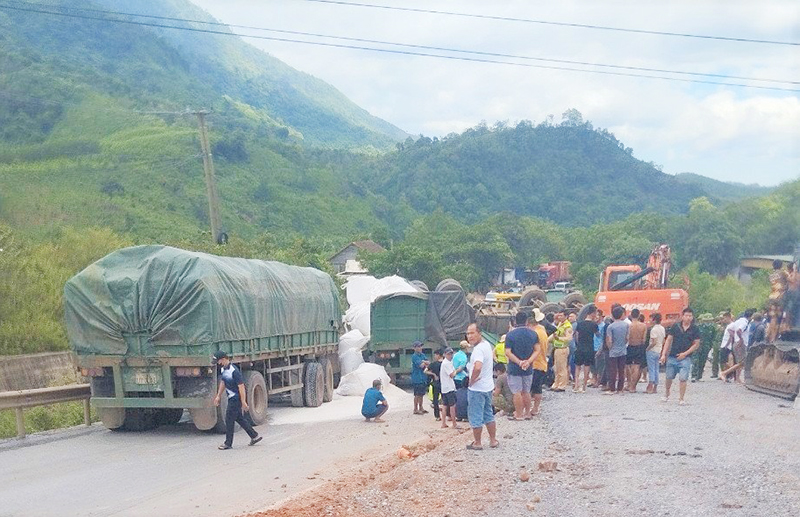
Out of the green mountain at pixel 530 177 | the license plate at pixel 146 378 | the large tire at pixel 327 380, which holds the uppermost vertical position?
the green mountain at pixel 530 177

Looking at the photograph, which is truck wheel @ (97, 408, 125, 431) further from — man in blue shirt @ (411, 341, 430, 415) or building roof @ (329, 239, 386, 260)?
building roof @ (329, 239, 386, 260)

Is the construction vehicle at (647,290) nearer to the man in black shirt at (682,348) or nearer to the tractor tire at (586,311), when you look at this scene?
the tractor tire at (586,311)

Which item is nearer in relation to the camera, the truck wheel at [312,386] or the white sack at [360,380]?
the truck wheel at [312,386]

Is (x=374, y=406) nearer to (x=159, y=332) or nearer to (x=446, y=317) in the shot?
(x=159, y=332)

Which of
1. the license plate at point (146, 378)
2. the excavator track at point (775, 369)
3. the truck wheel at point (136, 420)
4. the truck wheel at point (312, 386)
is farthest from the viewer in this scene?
the truck wheel at point (312, 386)

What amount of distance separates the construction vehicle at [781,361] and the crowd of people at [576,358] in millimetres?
129

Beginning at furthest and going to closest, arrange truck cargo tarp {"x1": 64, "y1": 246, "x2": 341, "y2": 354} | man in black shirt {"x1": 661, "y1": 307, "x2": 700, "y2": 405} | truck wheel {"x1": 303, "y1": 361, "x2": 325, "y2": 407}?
truck wheel {"x1": 303, "y1": 361, "x2": 325, "y2": 407} < man in black shirt {"x1": 661, "y1": 307, "x2": 700, "y2": 405} < truck cargo tarp {"x1": 64, "y1": 246, "x2": 341, "y2": 354}

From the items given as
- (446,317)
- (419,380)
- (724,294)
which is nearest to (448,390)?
(419,380)

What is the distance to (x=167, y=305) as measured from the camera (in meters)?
15.9

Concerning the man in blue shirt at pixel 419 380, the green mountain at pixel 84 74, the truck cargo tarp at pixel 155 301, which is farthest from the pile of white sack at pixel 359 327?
the green mountain at pixel 84 74

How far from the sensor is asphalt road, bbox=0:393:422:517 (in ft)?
34.2

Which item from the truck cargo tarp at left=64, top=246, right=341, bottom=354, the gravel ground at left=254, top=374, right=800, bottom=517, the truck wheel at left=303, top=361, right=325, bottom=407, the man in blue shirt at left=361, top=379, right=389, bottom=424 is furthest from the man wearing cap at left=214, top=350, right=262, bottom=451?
the truck wheel at left=303, top=361, right=325, bottom=407

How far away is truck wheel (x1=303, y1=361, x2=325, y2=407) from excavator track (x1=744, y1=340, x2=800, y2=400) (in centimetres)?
882

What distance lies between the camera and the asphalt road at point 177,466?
10.4 m
